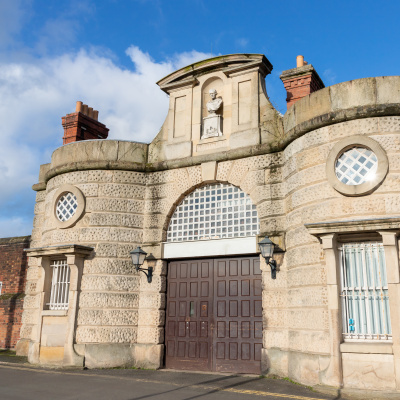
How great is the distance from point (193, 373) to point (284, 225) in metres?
4.38

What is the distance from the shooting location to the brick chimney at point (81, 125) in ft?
52.7

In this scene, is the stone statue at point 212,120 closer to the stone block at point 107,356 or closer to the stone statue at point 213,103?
the stone statue at point 213,103

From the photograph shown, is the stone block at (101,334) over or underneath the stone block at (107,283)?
underneath

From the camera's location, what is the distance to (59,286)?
13.0 m

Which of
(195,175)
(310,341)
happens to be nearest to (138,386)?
(310,341)

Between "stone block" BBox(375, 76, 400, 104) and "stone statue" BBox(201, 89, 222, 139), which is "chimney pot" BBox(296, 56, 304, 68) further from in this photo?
"stone block" BBox(375, 76, 400, 104)

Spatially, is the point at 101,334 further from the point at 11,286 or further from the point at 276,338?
the point at 11,286

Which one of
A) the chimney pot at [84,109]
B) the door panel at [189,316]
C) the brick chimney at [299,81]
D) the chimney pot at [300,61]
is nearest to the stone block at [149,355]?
the door panel at [189,316]

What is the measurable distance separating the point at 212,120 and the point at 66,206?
5.07m

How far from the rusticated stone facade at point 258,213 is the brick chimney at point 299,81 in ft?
2.91

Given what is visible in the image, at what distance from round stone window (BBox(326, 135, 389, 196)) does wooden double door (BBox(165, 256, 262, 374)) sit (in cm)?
312

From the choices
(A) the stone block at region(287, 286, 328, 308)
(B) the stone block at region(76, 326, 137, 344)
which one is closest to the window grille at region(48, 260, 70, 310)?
(B) the stone block at region(76, 326, 137, 344)

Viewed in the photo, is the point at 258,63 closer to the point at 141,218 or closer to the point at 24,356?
the point at 141,218

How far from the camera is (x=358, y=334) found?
905 centimetres
